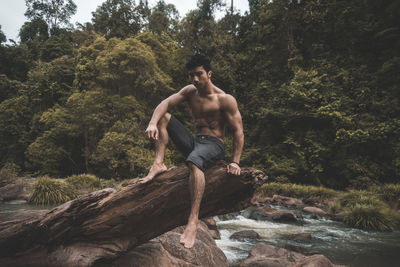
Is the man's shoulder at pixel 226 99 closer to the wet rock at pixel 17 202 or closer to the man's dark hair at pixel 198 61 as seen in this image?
the man's dark hair at pixel 198 61

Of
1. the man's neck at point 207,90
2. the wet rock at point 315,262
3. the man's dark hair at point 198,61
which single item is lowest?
the wet rock at point 315,262

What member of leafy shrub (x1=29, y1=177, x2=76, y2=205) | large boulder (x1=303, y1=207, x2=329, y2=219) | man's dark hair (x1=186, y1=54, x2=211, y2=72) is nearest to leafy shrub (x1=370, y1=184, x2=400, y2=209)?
large boulder (x1=303, y1=207, x2=329, y2=219)

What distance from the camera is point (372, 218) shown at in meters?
9.20

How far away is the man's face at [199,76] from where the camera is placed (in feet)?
10.5

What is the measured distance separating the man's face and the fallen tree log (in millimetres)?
1099

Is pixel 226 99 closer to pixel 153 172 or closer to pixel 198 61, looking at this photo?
pixel 198 61

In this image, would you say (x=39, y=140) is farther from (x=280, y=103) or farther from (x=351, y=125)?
(x=351, y=125)

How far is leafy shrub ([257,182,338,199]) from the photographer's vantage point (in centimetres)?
1365

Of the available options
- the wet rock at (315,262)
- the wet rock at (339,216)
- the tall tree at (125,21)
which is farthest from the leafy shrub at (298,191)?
the tall tree at (125,21)

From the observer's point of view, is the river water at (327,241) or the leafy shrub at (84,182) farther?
the leafy shrub at (84,182)

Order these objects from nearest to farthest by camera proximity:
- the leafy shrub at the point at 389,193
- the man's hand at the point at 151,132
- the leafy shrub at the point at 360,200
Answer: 1. the man's hand at the point at 151,132
2. the leafy shrub at the point at 360,200
3. the leafy shrub at the point at 389,193

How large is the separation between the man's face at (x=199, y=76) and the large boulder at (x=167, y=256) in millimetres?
2643

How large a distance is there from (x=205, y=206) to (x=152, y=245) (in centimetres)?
124

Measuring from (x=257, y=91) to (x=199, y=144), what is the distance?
19.2 metres
